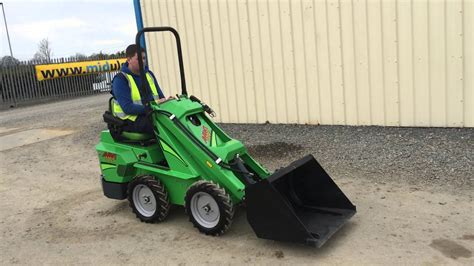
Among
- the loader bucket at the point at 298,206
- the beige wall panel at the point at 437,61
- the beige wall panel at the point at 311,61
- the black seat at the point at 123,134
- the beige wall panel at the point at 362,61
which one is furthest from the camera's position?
the beige wall panel at the point at 311,61

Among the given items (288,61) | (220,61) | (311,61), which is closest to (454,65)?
(311,61)

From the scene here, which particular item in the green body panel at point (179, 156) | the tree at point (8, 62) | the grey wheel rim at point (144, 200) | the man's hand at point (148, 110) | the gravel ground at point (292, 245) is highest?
the tree at point (8, 62)

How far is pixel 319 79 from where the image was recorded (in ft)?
29.5

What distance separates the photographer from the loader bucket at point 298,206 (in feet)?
13.0

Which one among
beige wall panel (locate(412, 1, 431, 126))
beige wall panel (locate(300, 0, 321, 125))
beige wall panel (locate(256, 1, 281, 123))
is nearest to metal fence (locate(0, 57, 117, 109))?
beige wall panel (locate(256, 1, 281, 123))

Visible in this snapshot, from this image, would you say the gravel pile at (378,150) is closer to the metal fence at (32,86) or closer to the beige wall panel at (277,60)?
the beige wall panel at (277,60)

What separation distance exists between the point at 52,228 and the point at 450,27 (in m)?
6.59

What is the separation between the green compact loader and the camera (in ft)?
13.5

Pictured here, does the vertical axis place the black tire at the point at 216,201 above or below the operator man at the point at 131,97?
below

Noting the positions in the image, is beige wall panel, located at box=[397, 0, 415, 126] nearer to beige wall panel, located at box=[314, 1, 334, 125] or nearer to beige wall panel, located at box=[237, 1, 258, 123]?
beige wall panel, located at box=[314, 1, 334, 125]

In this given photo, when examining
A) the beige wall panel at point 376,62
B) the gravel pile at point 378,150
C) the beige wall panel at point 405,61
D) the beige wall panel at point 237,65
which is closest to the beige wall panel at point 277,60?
the gravel pile at point 378,150

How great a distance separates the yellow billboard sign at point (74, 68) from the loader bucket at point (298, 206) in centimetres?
1815

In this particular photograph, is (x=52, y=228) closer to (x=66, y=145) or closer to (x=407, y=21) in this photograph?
(x=66, y=145)

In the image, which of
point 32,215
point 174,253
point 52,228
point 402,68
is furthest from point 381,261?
point 402,68
